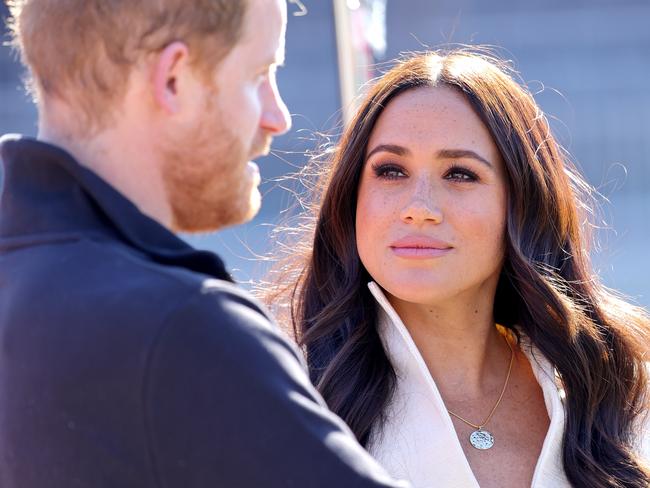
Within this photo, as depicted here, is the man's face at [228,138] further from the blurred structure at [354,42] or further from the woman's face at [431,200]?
the blurred structure at [354,42]

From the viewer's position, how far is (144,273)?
A: 1.24 metres

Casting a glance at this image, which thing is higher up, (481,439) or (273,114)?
(273,114)

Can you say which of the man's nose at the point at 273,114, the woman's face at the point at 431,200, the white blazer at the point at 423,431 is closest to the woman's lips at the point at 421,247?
the woman's face at the point at 431,200

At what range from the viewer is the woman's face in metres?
2.57

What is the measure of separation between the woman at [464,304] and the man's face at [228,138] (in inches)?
46.4

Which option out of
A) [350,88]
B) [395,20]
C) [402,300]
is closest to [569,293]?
[402,300]

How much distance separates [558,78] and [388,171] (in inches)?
431

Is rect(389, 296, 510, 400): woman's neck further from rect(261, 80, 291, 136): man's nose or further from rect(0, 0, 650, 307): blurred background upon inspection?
rect(0, 0, 650, 307): blurred background

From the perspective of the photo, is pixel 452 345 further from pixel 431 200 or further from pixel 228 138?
pixel 228 138

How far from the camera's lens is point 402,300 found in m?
2.73

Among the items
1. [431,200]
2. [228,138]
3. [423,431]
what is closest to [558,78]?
[431,200]

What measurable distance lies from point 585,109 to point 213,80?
1181cm

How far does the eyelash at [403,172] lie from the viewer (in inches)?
105

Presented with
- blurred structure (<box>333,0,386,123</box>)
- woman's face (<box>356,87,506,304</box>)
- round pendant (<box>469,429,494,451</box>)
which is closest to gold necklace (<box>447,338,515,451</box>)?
round pendant (<box>469,429,494,451</box>)
